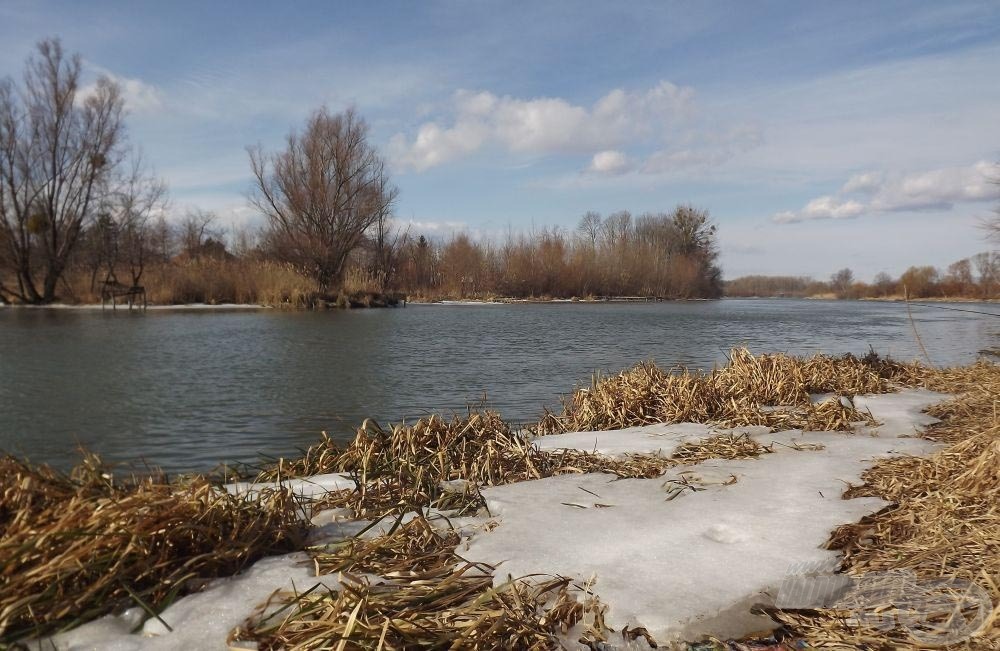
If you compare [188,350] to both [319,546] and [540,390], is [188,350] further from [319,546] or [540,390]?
[319,546]

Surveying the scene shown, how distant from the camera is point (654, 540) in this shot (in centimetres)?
243

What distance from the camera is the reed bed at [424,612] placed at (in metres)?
1.72

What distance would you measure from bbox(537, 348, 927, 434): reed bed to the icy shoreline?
0.84m

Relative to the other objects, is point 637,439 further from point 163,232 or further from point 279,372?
point 163,232

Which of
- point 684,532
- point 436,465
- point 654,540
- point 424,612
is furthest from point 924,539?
point 436,465

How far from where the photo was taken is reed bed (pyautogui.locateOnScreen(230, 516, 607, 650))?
172cm

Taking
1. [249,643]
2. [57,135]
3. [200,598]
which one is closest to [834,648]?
[249,643]

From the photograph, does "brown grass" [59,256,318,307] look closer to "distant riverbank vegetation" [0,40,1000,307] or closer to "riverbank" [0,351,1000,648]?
"distant riverbank vegetation" [0,40,1000,307]

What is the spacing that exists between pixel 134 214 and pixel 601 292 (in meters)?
31.9

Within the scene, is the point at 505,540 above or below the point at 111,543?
below

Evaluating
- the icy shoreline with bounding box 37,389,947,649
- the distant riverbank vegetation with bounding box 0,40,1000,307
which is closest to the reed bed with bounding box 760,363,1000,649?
the icy shoreline with bounding box 37,389,947,649

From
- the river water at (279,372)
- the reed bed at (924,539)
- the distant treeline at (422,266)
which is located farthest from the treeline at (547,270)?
the reed bed at (924,539)

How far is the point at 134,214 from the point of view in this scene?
3112cm

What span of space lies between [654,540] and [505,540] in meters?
0.58
